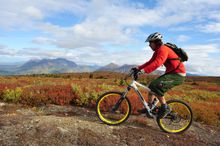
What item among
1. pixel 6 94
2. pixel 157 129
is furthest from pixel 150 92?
pixel 6 94

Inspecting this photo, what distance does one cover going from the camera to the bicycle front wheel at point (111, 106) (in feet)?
26.7

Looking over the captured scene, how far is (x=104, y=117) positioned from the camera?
8.50 m

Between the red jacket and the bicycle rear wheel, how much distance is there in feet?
4.01

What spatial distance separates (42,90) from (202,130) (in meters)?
7.98

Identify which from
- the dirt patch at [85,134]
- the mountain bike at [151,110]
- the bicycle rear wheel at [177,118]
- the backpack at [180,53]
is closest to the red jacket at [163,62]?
the backpack at [180,53]

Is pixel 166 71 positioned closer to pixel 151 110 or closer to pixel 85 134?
pixel 151 110

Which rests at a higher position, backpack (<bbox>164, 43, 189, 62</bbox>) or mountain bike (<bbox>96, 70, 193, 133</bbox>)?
backpack (<bbox>164, 43, 189, 62</bbox>)

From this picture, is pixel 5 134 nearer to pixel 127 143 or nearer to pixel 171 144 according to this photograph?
pixel 127 143

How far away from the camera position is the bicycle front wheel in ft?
26.7

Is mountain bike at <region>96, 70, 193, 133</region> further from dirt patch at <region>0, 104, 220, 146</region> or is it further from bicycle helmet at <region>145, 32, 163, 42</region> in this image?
bicycle helmet at <region>145, 32, 163, 42</region>

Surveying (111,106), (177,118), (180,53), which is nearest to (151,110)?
(177,118)

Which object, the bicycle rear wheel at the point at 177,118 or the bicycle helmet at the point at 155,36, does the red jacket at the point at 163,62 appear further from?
the bicycle rear wheel at the point at 177,118

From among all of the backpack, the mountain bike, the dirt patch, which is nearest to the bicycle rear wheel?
the mountain bike

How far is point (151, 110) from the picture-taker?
8086 mm
